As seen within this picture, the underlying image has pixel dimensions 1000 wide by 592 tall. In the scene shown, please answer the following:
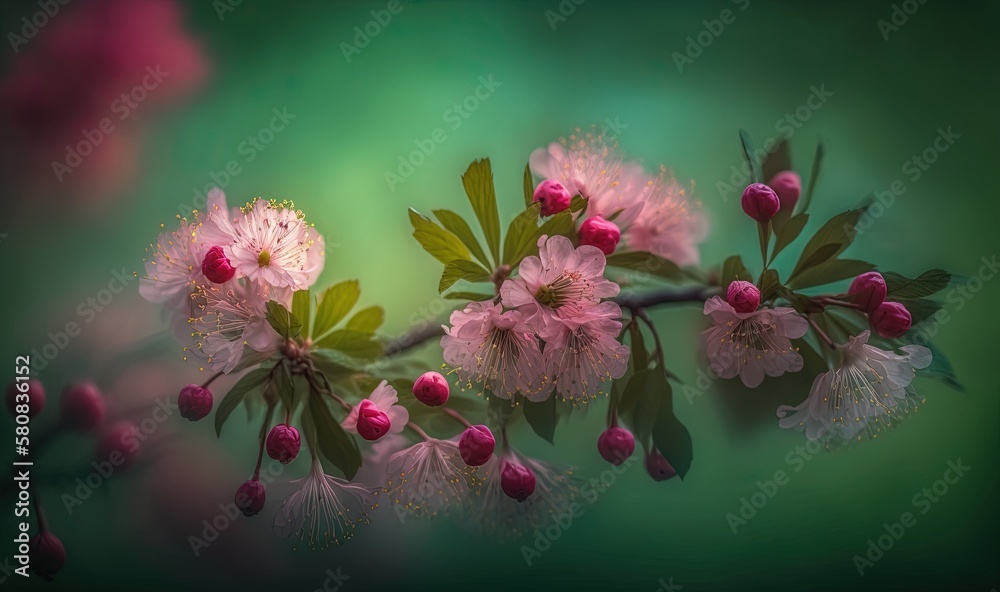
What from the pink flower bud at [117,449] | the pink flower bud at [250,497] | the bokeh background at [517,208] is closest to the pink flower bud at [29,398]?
the bokeh background at [517,208]

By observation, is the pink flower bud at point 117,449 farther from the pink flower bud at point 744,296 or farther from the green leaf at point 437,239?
the pink flower bud at point 744,296

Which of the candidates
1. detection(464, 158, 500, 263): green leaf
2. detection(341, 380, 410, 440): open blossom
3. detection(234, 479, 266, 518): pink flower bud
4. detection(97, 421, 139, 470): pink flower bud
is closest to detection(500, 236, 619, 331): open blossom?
detection(464, 158, 500, 263): green leaf

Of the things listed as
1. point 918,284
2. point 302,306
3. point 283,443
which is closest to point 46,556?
point 283,443

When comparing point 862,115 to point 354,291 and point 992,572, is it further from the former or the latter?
point 354,291

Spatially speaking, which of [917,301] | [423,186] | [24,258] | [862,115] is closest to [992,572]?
[917,301]

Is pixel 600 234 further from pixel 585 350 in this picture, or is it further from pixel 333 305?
pixel 333 305

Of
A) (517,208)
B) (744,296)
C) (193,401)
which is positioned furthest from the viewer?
(517,208)
